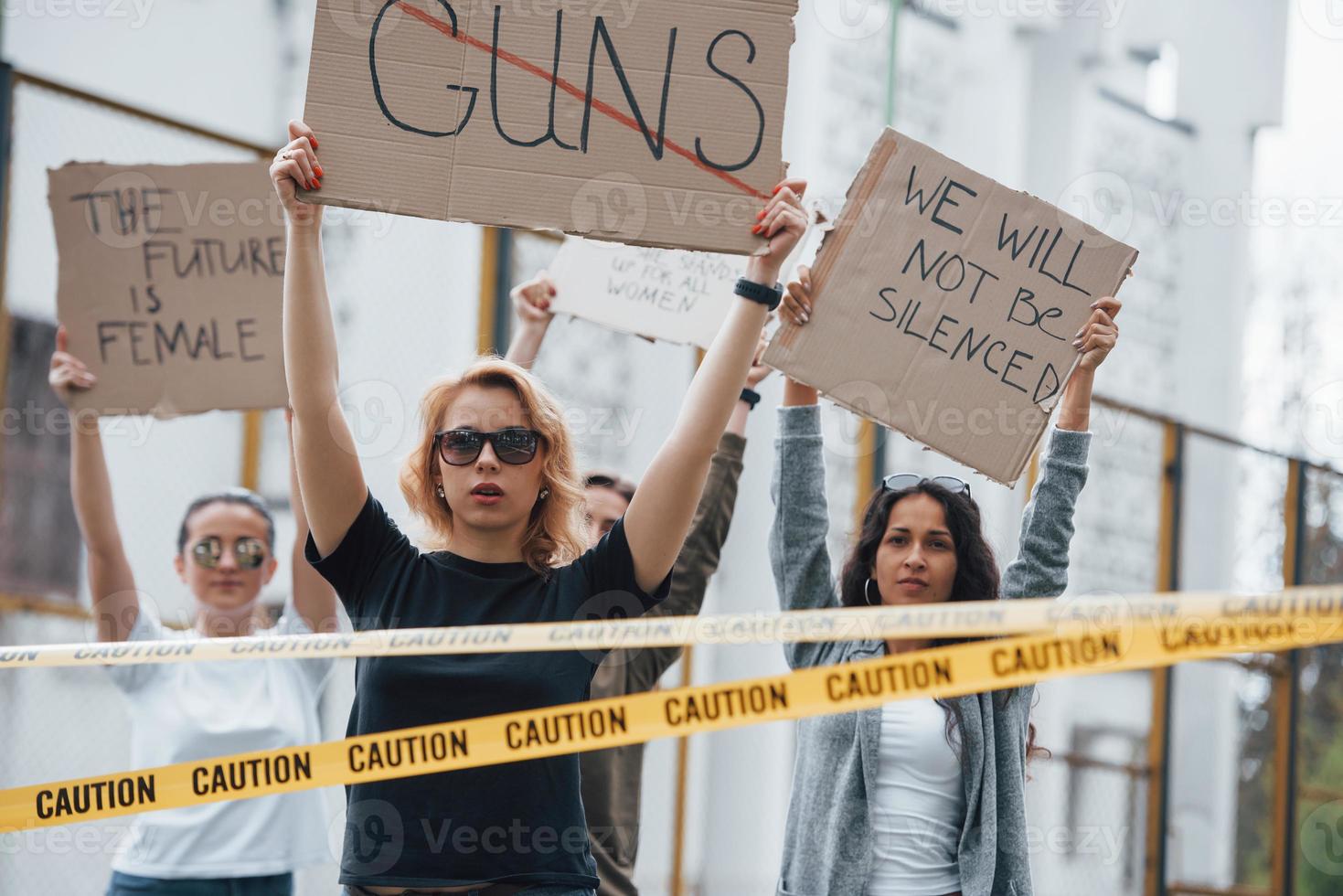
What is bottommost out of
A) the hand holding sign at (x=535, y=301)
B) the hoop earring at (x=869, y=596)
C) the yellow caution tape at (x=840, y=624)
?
the yellow caution tape at (x=840, y=624)

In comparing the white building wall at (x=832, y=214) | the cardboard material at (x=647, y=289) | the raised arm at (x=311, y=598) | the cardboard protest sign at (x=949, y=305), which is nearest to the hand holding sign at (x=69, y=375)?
the raised arm at (x=311, y=598)

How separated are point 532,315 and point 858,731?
5.17 feet

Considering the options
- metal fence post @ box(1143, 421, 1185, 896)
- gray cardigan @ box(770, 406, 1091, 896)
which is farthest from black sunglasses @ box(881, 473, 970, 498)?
metal fence post @ box(1143, 421, 1185, 896)

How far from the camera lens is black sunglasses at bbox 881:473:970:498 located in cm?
352

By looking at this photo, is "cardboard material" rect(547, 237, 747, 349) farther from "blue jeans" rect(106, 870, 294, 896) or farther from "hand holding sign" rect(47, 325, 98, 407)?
"blue jeans" rect(106, 870, 294, 896)

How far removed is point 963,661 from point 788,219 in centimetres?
86

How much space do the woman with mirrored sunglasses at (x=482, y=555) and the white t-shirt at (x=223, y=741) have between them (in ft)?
3.65

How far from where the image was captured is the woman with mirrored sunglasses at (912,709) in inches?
123

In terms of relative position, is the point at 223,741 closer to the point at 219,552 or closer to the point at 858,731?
the point at 219,552

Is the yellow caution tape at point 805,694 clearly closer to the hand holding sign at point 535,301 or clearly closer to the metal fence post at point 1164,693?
the hand holding sign at point 535,301

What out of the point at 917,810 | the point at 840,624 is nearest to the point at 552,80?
the point at 840,624

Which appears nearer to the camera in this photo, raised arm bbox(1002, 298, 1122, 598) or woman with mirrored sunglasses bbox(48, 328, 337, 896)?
raised arm bbox(1002, 298, 1122, 598)

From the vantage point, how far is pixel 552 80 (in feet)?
10.0

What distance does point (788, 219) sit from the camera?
2838 millimetres
